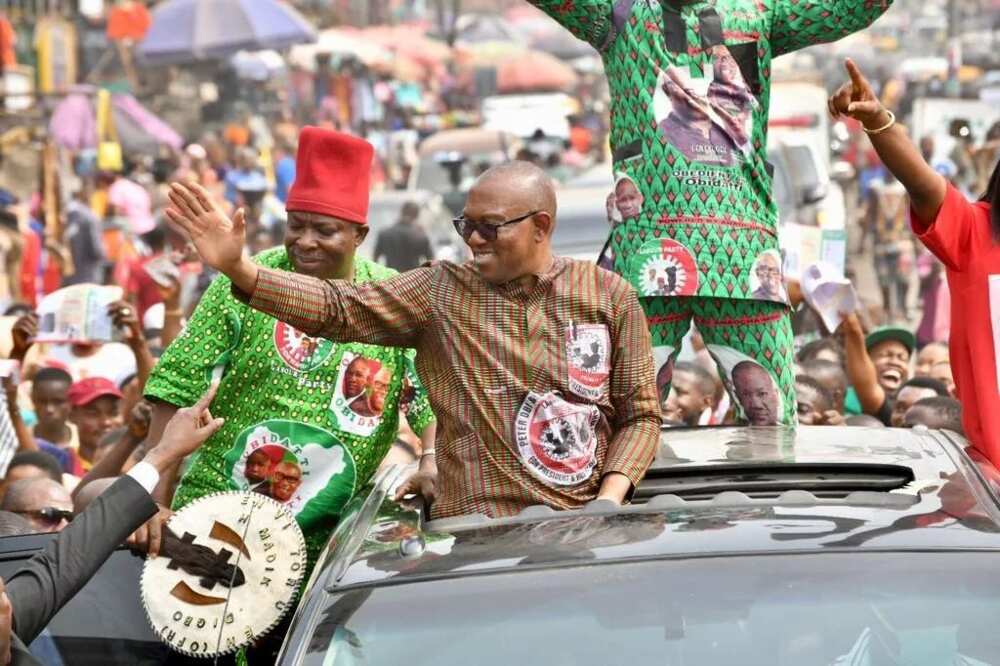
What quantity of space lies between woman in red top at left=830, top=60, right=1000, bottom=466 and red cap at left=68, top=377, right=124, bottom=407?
16.2 ft

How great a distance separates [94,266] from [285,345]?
12.9 meters

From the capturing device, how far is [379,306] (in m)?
4.09

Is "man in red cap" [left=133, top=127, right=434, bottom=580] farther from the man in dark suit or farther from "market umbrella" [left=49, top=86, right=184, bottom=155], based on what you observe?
"market umbrella" [left=49, top=86, right=184, bottom=155]

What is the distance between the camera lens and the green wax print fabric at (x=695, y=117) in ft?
16.4

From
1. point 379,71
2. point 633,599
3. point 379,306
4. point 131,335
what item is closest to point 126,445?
point 131,335

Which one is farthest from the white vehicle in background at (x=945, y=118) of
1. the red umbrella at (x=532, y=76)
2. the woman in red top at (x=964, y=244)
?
the woman in red top at (x=964, y=244)

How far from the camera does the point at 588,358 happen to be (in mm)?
4055

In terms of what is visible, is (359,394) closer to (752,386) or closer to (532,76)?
(752,386)

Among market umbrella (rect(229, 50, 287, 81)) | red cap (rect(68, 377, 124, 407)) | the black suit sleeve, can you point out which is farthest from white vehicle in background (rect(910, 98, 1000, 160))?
the black suit sleeve

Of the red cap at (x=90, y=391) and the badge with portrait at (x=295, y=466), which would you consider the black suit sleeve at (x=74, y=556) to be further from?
the red cap at (x=90, y=391)

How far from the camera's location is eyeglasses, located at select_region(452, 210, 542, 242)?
4.02m

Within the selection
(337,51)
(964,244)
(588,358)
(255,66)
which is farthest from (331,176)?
(337,51)

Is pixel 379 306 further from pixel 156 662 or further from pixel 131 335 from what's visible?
pixel 131 335

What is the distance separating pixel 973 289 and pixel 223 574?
1.81 m
